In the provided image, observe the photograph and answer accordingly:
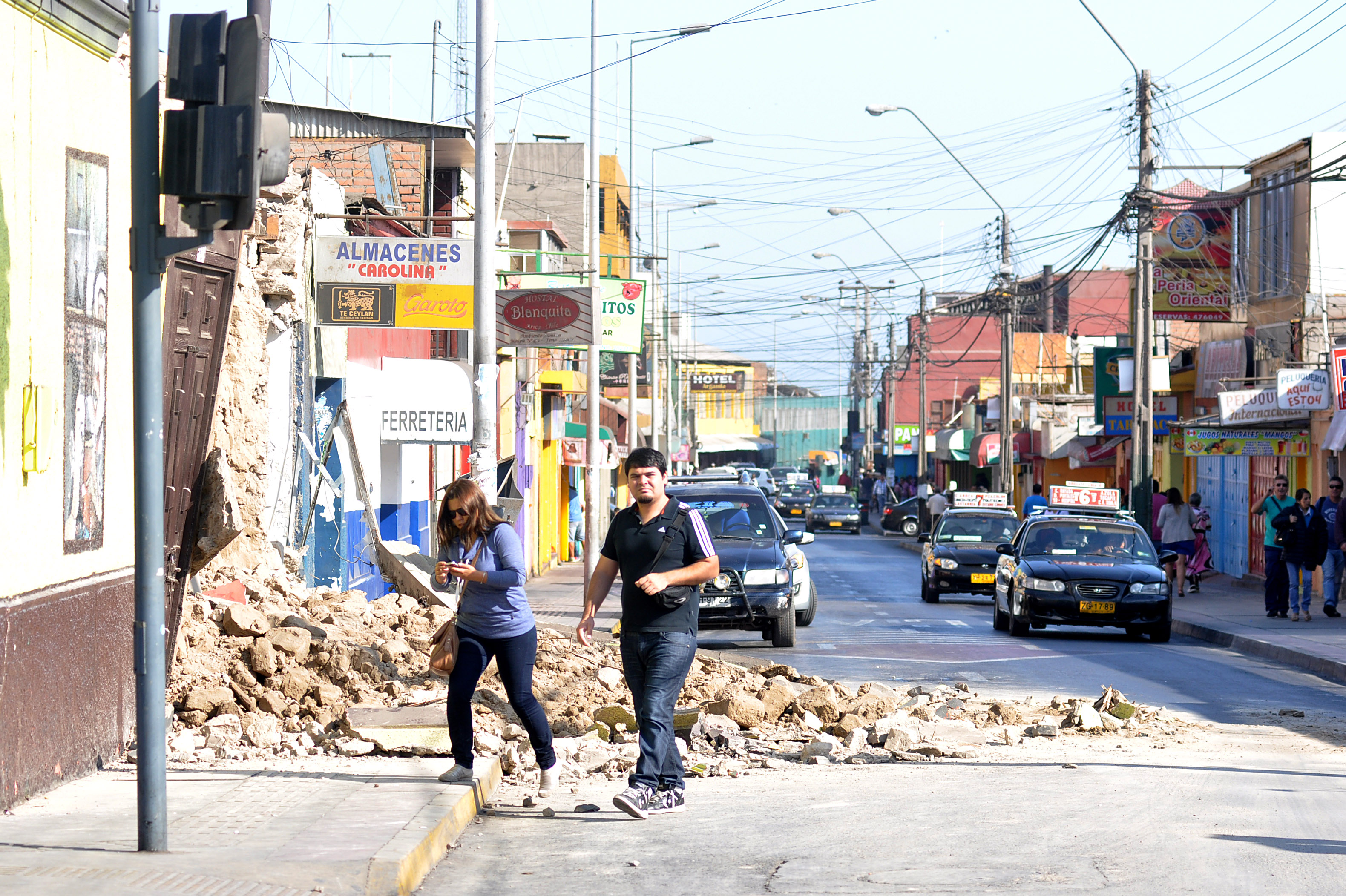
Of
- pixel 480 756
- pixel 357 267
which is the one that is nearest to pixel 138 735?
pixel 480 756

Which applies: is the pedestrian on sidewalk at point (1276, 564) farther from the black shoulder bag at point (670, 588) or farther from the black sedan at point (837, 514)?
the black sedan at point (837, 514)

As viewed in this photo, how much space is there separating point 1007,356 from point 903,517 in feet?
76.6

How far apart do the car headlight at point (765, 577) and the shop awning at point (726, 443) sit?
10639 cm

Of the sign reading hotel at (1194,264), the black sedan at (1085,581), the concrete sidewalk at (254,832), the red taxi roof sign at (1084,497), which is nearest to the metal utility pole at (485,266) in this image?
the concrete sidewalk at (254,832)

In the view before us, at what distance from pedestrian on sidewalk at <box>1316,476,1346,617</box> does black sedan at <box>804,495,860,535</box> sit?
42.0 metres

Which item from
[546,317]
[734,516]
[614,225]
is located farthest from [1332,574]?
[614,225]

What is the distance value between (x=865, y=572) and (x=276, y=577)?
25247 mm

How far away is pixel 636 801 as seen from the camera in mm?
7992

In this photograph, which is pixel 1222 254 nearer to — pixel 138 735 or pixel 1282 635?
pixel 1282 635

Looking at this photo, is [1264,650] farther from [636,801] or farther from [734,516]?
[636,801]

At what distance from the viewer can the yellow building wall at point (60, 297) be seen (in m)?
7.61

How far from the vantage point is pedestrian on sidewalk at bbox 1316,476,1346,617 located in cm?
2203

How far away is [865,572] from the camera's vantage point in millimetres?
37594

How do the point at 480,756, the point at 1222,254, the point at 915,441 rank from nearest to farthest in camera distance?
1. the point at 480,756
2. the point at 1222,254
3. the point at 915,441
